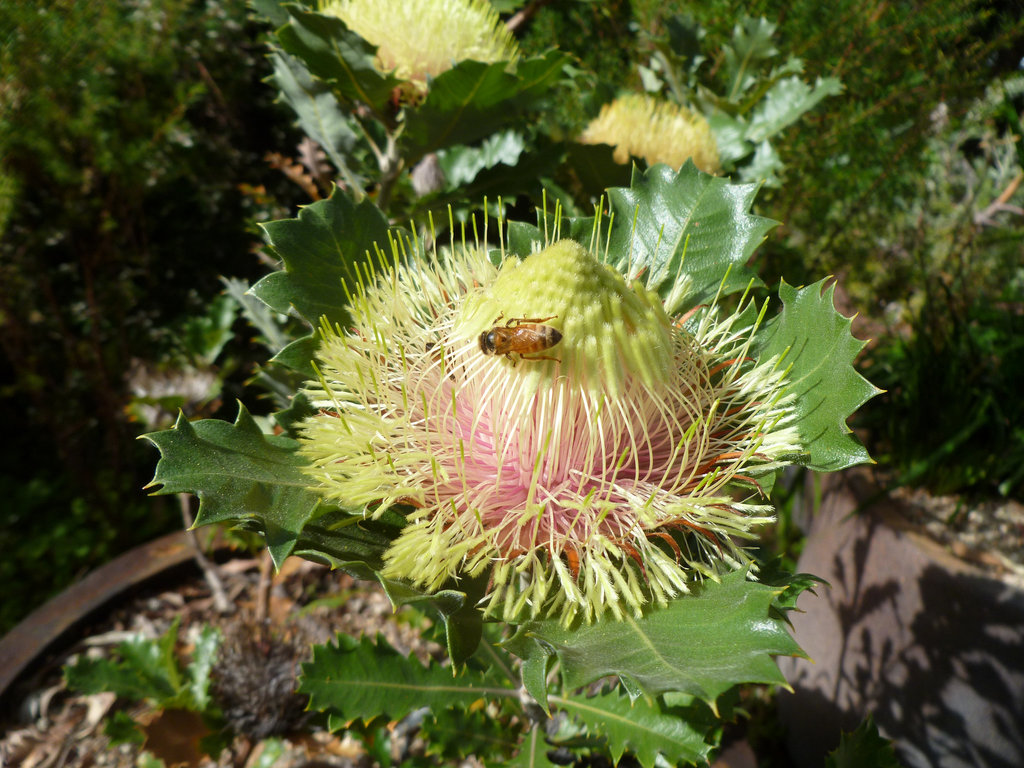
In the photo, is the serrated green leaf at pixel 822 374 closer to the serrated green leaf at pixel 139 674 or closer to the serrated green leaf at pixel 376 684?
the serrated green leaf at pixel 376 684

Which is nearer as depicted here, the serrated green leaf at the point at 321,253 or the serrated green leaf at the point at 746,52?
the serrated green leaf at the point at 321,253

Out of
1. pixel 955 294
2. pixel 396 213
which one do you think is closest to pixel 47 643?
pixel 396 213

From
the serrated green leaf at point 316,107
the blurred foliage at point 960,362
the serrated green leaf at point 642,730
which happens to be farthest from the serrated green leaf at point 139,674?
the blurred foliage at point 960,362

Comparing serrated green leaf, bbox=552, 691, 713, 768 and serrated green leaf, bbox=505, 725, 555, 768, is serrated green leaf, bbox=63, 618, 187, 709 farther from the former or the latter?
serrated green leaf, bbox=552, 691, 713, 768

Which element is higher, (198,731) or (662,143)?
(662,143)

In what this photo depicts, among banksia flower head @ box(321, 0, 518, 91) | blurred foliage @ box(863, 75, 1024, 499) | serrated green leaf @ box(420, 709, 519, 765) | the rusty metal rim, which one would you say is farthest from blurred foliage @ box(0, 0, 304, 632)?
blurred foliage @ box(863, 75, 1024, 499)

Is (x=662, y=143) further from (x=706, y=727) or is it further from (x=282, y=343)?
(x=706, y=727)
